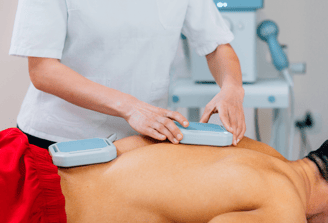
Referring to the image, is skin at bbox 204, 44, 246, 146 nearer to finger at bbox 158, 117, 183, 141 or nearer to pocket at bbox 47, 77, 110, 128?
finger at bbox 158, 117, 183, 141

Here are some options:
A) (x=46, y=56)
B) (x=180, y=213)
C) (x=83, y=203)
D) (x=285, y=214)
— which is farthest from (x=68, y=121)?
(x=285, y=214)

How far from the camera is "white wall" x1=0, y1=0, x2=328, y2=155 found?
2105 mm

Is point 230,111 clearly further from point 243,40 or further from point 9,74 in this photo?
point 9,74

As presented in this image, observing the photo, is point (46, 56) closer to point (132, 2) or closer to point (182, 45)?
point (132, 2)

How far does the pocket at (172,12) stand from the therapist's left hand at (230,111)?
31 centimetres

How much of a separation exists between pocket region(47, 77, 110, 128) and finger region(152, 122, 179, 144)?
31cm

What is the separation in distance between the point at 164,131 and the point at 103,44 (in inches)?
15.8

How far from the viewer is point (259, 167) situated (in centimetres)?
82

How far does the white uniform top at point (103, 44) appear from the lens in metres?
0.99

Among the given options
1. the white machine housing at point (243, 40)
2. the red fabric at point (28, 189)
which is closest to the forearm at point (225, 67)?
the white machine housing at point (243, 40)

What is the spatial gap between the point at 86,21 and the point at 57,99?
0.98 ft

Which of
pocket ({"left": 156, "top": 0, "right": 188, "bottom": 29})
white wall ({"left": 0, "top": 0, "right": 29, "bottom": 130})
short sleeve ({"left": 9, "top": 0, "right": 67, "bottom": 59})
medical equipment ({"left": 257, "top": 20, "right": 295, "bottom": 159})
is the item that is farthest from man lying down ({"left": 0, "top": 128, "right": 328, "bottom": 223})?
white wall ({"left": 0, "top": 0, "right": 29, "bottom": 130})

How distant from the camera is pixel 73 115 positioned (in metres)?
1.17

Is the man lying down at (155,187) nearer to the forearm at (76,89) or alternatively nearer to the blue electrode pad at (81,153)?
the blue electrode pad at (81,153)
